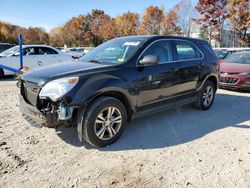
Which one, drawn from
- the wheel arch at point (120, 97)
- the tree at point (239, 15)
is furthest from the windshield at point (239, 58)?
the tree at point (239, 15)

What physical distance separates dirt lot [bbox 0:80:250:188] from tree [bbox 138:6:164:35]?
3909 centimetres

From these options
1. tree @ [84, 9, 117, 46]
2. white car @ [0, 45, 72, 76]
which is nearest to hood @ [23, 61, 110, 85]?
white car @ [0, 45, 72, 76]

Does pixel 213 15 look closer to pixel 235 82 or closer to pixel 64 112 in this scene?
pixel 235 82

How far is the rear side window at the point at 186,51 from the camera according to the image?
4793 millimetres

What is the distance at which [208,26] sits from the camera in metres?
34.9

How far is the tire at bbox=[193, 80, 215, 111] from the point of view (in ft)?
17.9

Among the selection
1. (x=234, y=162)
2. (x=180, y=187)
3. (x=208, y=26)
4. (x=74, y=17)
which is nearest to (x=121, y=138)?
(x=180, y=187)

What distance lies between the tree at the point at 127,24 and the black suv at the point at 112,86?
41441 mm

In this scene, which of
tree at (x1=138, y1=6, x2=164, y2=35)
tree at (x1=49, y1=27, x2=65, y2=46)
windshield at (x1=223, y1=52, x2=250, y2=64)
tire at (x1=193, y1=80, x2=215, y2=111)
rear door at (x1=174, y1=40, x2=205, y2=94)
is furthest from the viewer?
tree at (x1=49, y1=27, x2=65, y2=46)

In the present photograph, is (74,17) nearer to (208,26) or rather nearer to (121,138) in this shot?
(208,26)

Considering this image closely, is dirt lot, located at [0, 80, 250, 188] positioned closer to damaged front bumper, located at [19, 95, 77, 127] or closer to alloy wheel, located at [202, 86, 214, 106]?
damaged front bumper, located at [19, 95, 77, 127]

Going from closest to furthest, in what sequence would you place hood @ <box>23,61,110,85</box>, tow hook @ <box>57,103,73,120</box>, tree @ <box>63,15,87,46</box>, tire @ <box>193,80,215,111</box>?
tow hook @ <box>57,103,73,120</box>
hood @ <box>23,61,110,85</box>
tire @ <box>193,80,215,111</box>
tree @ <box>63,15,87,46</box>

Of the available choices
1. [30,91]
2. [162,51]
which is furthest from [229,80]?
[30,91]

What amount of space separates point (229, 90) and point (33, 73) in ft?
23.3
